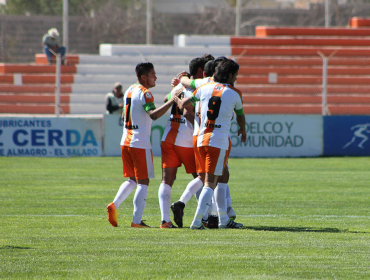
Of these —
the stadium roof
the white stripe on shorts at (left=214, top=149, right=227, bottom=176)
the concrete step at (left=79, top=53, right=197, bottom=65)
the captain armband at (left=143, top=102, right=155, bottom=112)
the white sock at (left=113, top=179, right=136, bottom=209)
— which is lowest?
the white sock at (left=113, top=179, right=136, bottom=209)

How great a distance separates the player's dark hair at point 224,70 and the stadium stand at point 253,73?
566 inches

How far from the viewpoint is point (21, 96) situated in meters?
22.1

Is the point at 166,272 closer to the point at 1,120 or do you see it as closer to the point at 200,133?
the point at 200,133

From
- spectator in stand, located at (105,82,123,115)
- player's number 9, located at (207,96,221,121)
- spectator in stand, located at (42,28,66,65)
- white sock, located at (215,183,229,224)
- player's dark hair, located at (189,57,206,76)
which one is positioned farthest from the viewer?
spectator in stand, located at (42,28,66,65)

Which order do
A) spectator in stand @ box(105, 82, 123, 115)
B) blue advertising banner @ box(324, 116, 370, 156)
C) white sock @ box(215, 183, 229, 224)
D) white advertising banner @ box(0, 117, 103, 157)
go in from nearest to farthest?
white sock @ box(215, 183, 229, 224), white advertising banner @ box(0, 117, 103, 157), blue advertising banner @ box(324, 116, 370, 156), spectator in stand @ box(105, 82, 123, 115)

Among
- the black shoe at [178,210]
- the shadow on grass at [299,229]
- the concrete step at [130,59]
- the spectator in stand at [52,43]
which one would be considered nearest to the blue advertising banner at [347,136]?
the concrete step at [130,59]

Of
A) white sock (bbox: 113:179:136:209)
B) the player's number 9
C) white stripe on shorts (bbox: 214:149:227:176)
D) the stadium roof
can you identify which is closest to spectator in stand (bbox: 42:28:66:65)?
the stadium roof

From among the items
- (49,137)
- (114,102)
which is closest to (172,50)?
(114,102)

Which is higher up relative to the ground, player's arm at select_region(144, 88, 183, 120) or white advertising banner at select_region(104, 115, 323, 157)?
player's arm at select_region(144, 88, 183, 120)

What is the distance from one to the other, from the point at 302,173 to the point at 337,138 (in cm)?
484

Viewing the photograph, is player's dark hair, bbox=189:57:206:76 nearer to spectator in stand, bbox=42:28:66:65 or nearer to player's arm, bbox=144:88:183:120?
player's arm, bbox=144:88:183:120

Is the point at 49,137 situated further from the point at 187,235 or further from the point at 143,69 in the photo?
the point at 187,235

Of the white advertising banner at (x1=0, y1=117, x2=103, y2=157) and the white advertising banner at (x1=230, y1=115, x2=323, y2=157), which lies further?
the white advertising banner at (x1=230, y1=115, x2=323, y2=157)

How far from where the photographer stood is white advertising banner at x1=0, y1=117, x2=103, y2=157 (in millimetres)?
17703
